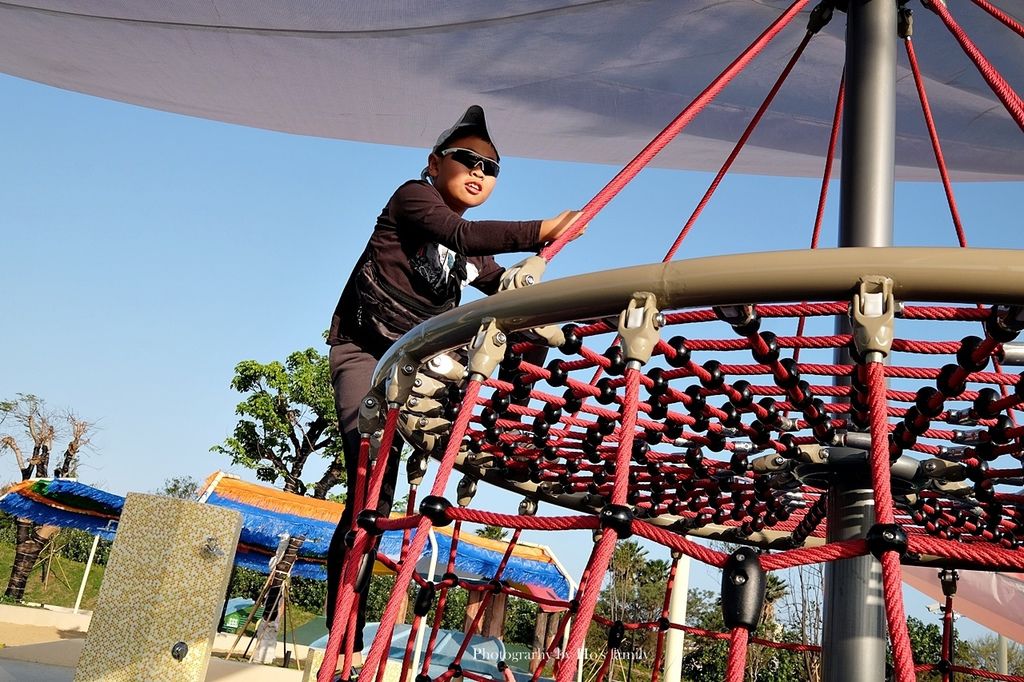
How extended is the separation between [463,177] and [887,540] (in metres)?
1.31

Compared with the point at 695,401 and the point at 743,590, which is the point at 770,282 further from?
the point at 695,401

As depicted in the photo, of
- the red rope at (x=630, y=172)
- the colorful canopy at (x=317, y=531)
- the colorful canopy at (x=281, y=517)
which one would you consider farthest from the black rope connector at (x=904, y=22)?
the colorful canopy at (x=317, y=531)

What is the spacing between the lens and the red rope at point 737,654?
0.87 m

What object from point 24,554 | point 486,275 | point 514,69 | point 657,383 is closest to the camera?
point 657,383

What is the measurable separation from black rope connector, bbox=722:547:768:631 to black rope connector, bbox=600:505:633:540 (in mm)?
110

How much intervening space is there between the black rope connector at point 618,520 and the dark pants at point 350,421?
2.95 ft

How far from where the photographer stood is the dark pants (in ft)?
5.86

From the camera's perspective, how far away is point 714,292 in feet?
3.21

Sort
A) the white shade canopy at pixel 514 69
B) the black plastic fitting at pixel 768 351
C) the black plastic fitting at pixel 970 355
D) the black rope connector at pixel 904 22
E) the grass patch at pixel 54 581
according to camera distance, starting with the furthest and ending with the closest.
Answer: the grass patch at pixel 54 581 → the white shade canopy at pixel 514 69 → the black rope connector at pixel 904 22 → the black plastic fitting at pixel 768 351 → the black plastic fitting at pixel 970 355

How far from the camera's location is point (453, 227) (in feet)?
Answer: 5.13

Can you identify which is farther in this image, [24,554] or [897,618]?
[24,554]

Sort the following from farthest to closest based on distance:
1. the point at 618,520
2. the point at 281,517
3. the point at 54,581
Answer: the point at 54,581, the point at 281,517, the point at 618,520

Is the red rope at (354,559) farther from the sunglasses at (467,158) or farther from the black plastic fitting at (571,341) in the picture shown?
the sunglasses at (467,158)

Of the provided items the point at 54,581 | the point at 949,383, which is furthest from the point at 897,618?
the point at 54,581
